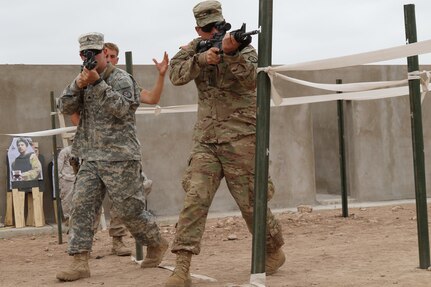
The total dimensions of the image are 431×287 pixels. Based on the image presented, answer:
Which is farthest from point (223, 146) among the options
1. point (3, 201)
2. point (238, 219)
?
point (3, 201)

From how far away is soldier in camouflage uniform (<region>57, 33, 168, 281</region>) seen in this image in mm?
5594

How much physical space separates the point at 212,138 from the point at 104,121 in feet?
3.46

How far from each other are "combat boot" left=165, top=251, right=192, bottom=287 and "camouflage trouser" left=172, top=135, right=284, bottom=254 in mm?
69

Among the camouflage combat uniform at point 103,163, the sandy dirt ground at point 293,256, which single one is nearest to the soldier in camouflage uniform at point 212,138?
the sandy dirt ground at point 293,256

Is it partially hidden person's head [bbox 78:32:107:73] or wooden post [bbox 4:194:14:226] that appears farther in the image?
wooden post [bbox 4:194:14:226]

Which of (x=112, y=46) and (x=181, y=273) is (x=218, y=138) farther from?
(x=112, y=46)

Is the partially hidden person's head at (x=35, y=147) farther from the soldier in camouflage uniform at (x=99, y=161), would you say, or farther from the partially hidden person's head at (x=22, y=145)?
the soldier in camouflage uniform at (x=99, y=161)

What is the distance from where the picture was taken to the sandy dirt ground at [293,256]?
5.13 m

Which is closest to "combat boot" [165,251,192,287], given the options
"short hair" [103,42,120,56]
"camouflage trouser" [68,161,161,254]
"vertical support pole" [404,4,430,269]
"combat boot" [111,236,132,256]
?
"camouflage trouser" [68,161,161,254]

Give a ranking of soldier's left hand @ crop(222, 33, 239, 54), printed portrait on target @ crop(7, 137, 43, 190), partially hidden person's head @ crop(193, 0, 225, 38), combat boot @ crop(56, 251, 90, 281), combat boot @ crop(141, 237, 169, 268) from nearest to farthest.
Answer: soldier's left hand @ crop(222, 33, 239, 54)
partially hidden person's head @ crop(193, 0, 225, 38)
combat boot @ crop(56, 251, 90, 281)
combat boot @ crop(141, 237, 169, 268)
printed portrait on target @ crop(7, 137, 43, 190)

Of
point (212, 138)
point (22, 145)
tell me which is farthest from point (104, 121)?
point (22, 145)

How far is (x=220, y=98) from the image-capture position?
5000 millimetres

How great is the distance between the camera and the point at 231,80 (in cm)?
497

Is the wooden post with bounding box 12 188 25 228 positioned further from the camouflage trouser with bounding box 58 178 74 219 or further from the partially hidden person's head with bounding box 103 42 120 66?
the partially hidden person's head with bounding box 103 42 120 66
